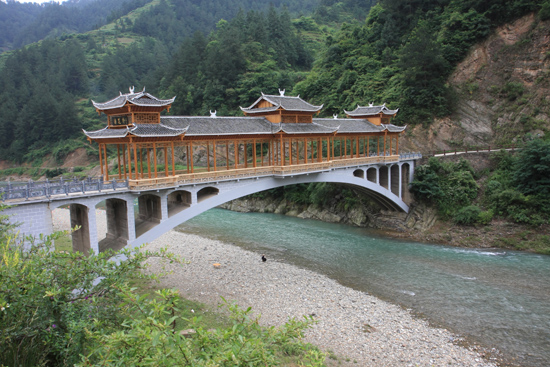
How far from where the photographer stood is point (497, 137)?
36.9 metres

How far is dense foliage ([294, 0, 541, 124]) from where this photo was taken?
38.5m

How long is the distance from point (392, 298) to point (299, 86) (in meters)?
40.8

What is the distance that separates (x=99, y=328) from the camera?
21.0ft

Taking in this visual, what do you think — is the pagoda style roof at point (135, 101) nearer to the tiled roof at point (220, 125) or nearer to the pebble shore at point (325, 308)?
the tiled roof at point (220, 125)

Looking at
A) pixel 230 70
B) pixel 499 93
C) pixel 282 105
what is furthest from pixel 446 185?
pixel 230 70

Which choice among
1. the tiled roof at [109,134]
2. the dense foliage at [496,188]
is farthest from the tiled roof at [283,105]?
the dense foliage at [496,188]

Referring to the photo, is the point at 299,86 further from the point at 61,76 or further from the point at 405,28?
the point at 61,76

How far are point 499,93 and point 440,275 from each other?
25990mm

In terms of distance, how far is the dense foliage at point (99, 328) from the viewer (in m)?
5.07

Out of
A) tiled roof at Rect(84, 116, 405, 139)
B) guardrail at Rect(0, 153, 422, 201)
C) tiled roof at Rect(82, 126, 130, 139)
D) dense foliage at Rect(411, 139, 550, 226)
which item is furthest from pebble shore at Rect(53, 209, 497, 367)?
dense foliage at Rect(411, 139, 550, 226)

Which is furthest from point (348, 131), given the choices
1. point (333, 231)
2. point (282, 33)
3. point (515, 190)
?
point (282, 33)

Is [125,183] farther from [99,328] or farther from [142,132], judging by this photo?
[99,328]

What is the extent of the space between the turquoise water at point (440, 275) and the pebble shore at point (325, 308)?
1.20m

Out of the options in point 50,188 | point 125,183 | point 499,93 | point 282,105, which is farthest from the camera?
point 499,93
